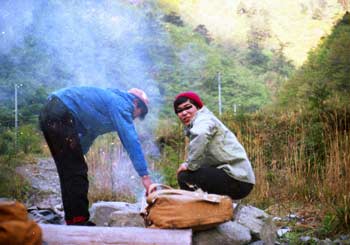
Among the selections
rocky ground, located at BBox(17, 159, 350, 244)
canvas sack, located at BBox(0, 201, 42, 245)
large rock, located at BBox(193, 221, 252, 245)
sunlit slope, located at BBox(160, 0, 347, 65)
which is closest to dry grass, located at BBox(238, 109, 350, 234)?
rocky ground, located at BBox(17, 159, 350, 244)

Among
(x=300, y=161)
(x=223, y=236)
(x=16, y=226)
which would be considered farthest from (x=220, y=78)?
(x=16, y=226)

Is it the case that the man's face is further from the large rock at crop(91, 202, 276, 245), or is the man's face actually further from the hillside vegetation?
the hillside vegetation

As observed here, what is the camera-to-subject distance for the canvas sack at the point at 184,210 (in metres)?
2.98

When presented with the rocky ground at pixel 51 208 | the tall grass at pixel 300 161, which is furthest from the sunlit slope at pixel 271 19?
the rocky ground at pixel 51 208

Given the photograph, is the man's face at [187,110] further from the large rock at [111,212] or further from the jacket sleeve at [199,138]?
the large rock at [111,212]

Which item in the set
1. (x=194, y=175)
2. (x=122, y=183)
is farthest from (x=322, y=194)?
(x=122, y=183)

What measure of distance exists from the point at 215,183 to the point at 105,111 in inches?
39.0

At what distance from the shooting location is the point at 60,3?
9.41 m

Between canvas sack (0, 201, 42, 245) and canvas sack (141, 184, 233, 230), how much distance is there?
2.63 feet

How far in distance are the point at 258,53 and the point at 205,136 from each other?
31.0 feet

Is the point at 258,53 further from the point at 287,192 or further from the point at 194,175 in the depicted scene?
the point at 194,175

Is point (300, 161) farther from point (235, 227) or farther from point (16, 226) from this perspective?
point (16, 226)

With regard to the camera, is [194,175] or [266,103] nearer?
[194,175]

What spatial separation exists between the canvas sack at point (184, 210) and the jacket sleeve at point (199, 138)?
0.49 metres
